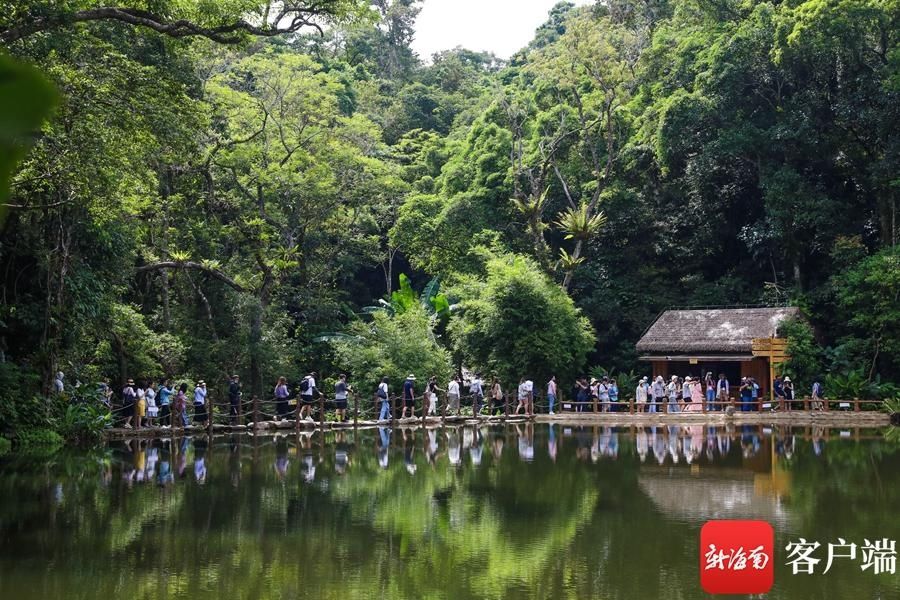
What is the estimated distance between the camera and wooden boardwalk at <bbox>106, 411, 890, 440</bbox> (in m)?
23.5

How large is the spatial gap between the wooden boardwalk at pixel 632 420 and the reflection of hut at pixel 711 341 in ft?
11.0

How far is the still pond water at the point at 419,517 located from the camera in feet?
26.2

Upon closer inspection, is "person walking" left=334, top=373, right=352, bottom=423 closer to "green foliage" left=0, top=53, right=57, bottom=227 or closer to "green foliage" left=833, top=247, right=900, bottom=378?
"green foliage" left=833, top=247, right=900, bottom=378

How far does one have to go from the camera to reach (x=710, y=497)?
12375 mm

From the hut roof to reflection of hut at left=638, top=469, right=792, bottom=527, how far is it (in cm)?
1621

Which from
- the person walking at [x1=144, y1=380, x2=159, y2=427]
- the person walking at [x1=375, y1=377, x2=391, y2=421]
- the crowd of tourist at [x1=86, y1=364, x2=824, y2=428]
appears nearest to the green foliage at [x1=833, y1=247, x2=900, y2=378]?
the crowd of tourist at [x1=86, y1=364, x2=824, y2=428]

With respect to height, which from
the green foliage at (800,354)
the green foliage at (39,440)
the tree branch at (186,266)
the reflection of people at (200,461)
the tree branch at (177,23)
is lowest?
the reflection of people at (200,461)

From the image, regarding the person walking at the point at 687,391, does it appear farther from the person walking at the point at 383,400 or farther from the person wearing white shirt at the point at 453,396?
the person walking at the point at 383,400

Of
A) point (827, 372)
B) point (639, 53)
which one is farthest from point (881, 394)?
point (639, 53)

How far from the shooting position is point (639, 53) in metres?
38.4

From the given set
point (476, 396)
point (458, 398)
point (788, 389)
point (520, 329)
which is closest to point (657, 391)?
point (788, 389)

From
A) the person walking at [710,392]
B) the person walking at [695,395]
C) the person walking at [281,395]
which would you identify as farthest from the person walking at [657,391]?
the person walking at [281,395]

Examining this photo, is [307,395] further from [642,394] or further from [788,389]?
[788,389]

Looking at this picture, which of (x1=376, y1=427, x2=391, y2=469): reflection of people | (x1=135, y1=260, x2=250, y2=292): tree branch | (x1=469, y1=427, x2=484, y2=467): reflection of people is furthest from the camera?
(x1=135, y1=260, x2=250, y2=292): tree branch
